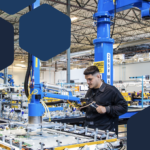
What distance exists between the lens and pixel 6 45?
516 millimetres

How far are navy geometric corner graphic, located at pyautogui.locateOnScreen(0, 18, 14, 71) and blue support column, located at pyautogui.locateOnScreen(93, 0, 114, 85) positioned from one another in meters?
1.53

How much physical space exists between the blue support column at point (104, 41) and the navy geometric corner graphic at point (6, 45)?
153 centimetres

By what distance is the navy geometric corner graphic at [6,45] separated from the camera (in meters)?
0.50

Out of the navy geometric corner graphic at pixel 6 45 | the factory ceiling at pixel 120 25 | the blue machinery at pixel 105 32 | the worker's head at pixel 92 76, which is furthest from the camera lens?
the factory ceiling at pixel 120 25

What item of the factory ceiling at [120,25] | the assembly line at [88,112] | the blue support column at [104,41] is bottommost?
the assembly line at [88,112]

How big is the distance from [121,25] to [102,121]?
10836mm

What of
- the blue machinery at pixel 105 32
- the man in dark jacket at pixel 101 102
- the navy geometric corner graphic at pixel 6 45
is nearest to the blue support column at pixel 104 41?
the blue machinery at pixel 105 32

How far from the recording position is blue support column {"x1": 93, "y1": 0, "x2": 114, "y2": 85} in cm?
197

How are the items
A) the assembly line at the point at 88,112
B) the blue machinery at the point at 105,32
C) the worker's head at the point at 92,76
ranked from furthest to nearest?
1. the blue machinery at the point at 105,32
2. the worker's head at the point at 92,76
3. the assembly line at the point at 88,112

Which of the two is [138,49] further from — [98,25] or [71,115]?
[98,25]

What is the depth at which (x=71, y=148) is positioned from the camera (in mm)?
833

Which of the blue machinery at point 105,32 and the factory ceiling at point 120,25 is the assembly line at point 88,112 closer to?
the blue machinery at point 105,32

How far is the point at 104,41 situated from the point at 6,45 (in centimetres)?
156

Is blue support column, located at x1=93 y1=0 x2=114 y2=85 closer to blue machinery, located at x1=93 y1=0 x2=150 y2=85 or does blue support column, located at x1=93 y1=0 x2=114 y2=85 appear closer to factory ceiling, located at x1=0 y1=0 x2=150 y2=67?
blue machinery, located at x1=93 y1=0 x2=150 y2=85
